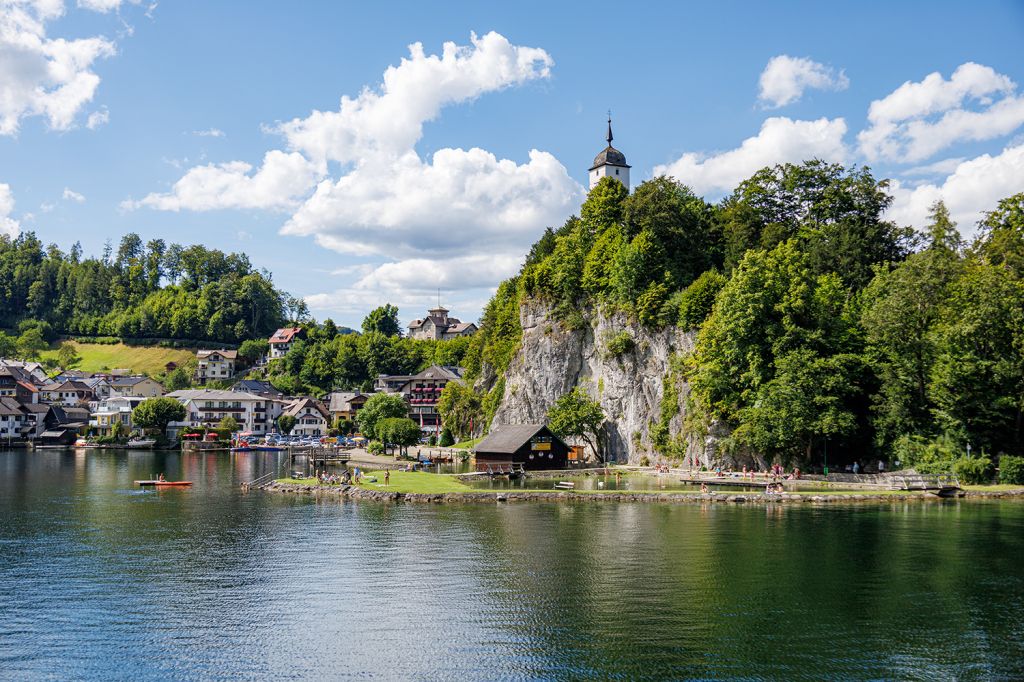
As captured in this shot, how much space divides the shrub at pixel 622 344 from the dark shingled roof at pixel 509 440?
14600 millimetres

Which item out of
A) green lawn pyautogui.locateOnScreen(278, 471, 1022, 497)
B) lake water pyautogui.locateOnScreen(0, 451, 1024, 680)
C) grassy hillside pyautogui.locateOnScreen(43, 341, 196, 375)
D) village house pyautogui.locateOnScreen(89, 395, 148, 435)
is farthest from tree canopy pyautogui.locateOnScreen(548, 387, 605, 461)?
grassy hillside pyautogui.locateOnScreen(43, 341, 196, 375)

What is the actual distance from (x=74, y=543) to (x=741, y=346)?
5194 cm

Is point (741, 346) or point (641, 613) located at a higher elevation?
point (741, 346)

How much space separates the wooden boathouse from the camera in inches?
2913

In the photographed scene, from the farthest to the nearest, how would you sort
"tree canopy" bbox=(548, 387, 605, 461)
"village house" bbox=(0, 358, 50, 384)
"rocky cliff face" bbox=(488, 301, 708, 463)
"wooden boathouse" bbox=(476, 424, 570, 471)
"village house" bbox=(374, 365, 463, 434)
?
"village house" bbox=(0, 358, 50, 384), "village house" bbox=(374, 365, 463, 434), "tree canopy" bbox=(548, 387, 605, 461), "rocky cliff face" bbox=(488, 301, 708, 463), "wooden boathouse" bbox=(476, 424, 570, 471)

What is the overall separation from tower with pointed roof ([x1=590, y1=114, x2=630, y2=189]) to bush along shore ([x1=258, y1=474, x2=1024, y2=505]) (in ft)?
203

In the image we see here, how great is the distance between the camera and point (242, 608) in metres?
28.1

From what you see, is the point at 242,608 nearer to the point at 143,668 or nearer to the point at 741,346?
the point at 143,668

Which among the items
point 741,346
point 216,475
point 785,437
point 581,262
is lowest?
point 216,475

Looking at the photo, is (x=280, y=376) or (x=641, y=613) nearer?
(x=641, y=613)

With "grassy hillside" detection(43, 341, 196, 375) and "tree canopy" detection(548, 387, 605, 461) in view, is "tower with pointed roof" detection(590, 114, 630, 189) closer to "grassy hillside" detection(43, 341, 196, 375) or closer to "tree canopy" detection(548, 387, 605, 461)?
"tree canopy" detection(548, 387, 605, 461)

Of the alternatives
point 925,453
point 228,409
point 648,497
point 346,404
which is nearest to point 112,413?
point 228,409

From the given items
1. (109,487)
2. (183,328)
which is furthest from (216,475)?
(183,328)

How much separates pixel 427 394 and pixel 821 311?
76.6 meters
